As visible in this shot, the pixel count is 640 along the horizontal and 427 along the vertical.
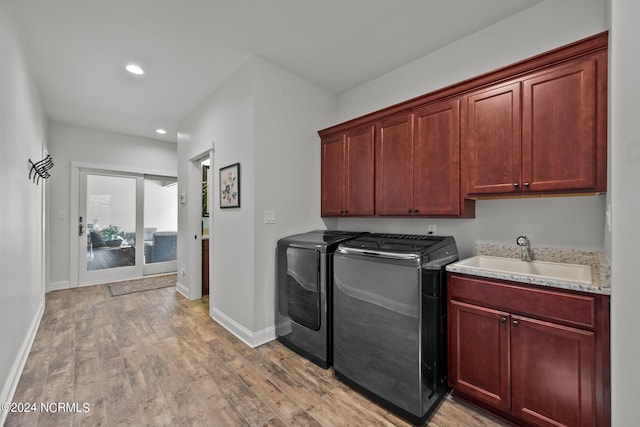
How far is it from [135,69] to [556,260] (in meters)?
4.14

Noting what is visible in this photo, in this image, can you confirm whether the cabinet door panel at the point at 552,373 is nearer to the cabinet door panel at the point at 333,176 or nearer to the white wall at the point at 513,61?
the white wall at the point at 513,61

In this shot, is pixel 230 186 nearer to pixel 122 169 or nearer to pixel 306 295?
pixel 306 295

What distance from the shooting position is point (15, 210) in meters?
2.00

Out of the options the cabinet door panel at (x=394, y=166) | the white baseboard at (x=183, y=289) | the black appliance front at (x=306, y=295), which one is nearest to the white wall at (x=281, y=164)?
the black appliance front at (x=306, y=295)

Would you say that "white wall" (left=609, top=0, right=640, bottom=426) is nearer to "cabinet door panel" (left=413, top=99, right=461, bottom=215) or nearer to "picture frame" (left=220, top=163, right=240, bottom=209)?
"cabinet door panel" (left=413, top=99, right=461, bottom=215)

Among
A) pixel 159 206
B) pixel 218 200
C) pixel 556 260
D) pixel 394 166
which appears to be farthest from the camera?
pixel 159 206

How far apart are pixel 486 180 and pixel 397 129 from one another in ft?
2.86

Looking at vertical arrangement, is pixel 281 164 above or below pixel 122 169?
below

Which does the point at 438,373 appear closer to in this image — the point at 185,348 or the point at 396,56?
the point at 185,348

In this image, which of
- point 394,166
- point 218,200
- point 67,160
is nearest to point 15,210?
point 218,200

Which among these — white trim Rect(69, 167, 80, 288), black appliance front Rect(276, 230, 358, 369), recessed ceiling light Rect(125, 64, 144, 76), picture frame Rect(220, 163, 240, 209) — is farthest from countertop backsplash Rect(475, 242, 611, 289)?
white trim Rect(69, 167, 80, 288)

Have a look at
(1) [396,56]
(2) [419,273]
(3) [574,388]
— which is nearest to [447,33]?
(1) [396,56]

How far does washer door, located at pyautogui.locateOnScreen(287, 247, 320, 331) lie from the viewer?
229 cm

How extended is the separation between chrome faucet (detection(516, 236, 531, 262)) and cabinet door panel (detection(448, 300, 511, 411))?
0.60 meters
